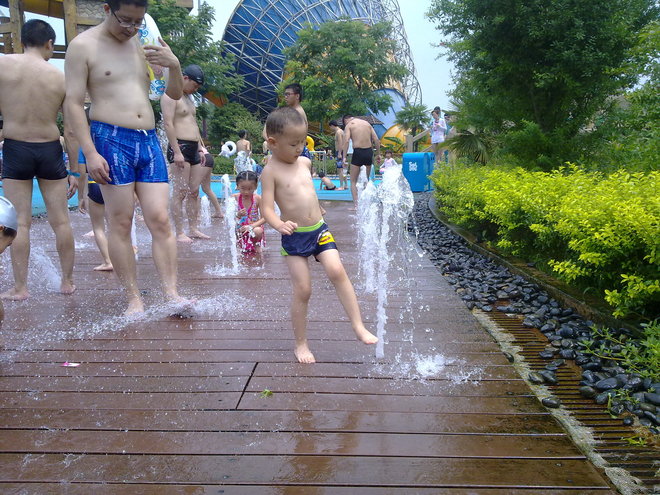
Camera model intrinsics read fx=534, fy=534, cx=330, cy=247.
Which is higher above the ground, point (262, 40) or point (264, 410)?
point (262, 40)

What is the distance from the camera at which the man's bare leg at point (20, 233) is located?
3.89 m

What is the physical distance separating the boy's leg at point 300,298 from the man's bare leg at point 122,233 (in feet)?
4.32

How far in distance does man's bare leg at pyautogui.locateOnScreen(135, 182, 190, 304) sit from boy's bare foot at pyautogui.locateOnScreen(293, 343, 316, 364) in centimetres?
111

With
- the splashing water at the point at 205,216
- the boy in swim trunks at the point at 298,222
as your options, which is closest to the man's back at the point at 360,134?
the splashing water at the point at 205,216

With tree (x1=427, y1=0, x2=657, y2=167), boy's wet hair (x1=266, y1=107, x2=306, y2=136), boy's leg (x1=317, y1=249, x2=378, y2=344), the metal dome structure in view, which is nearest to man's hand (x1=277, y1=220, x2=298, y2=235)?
boy's leg (x1=317, y1=249, x2=378, y2=344)

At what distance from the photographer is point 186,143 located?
6285 mm

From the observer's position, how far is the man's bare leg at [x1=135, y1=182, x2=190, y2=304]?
138 inches

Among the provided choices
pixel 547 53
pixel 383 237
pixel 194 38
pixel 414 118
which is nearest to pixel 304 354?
pixel 383 237

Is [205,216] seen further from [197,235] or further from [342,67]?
[342,67]

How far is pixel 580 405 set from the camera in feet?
7.66

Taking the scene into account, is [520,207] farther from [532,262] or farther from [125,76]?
[125,76]

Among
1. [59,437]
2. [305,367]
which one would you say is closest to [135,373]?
[59,437]

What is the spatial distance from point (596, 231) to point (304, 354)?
1879mm

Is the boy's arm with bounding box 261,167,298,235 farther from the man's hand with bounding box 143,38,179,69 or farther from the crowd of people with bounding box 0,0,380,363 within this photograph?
the man's hand with bounding box 143,38,179,69
